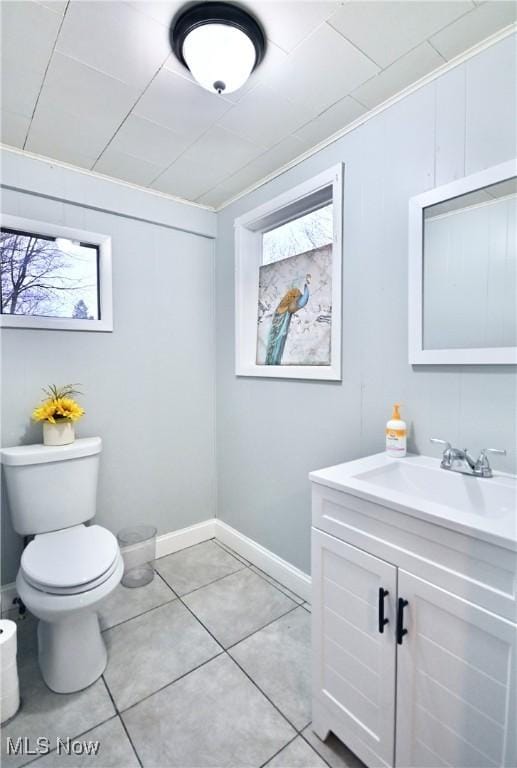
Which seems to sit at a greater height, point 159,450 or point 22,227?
point 22,227

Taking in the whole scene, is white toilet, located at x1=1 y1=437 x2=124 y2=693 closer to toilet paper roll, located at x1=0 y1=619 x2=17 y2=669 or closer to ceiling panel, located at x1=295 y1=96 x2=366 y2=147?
toilet paper roll, located at x1=0 y1=619 x2=17 y2=669

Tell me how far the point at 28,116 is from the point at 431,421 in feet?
6.82

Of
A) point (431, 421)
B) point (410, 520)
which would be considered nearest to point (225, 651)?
point (410, 520)

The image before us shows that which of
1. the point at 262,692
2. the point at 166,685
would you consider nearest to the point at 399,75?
the point at 262,692

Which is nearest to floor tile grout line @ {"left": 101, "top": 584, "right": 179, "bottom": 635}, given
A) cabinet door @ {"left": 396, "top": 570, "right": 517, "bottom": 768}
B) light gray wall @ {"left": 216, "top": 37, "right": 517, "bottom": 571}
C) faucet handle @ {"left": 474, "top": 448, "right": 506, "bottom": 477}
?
light gray wall @ {"left": 216, "top": 37, "right": 517, "bottom": 571}

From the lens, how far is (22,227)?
184 centimetres

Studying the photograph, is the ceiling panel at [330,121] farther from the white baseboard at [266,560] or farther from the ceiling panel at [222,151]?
the white baseboard at [266,560]

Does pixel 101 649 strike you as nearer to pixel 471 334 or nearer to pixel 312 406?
pixel 312 406

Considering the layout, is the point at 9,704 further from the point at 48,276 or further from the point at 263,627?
the point at 48,276

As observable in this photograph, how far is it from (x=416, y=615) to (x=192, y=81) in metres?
1.88

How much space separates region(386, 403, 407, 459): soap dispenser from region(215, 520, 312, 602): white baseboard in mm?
870

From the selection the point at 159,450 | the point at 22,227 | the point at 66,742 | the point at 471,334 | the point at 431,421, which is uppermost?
the point at 22,227

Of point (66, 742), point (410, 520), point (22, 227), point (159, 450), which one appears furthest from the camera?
point (159, 450)

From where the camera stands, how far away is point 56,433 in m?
1.79
